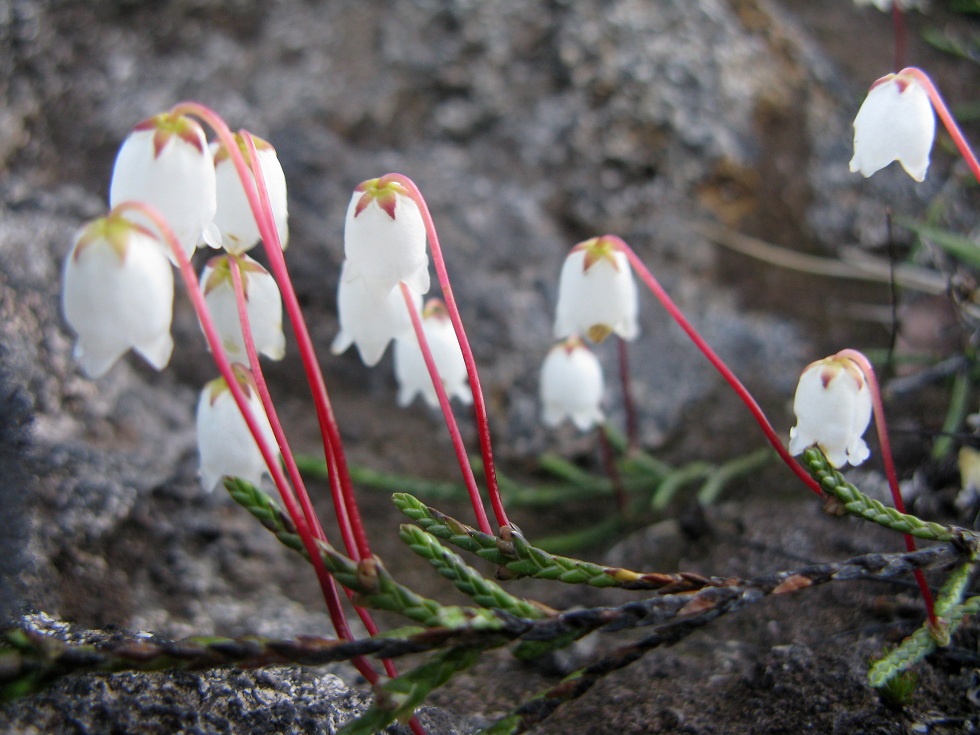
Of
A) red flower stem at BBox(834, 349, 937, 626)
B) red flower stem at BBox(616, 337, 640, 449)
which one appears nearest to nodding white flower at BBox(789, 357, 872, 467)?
red flower stem at BBox(834, 349, 937, 626)

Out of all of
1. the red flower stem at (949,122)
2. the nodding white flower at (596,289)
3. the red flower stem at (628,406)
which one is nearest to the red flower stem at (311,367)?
the nodding white flower at (596,289)

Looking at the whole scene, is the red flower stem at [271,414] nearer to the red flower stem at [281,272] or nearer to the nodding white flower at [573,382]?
the red flower stem at [281,272]

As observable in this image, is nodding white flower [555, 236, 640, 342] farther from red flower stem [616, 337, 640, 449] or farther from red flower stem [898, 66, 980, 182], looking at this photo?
red flower stem [898, 66, 980, 182]

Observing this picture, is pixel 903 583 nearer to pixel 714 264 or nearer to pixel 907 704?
pixel 907 704

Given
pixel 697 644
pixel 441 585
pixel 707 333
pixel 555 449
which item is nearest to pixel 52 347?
pixel 441 585

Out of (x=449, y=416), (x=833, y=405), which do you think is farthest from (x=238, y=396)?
(x=833, y=405)
